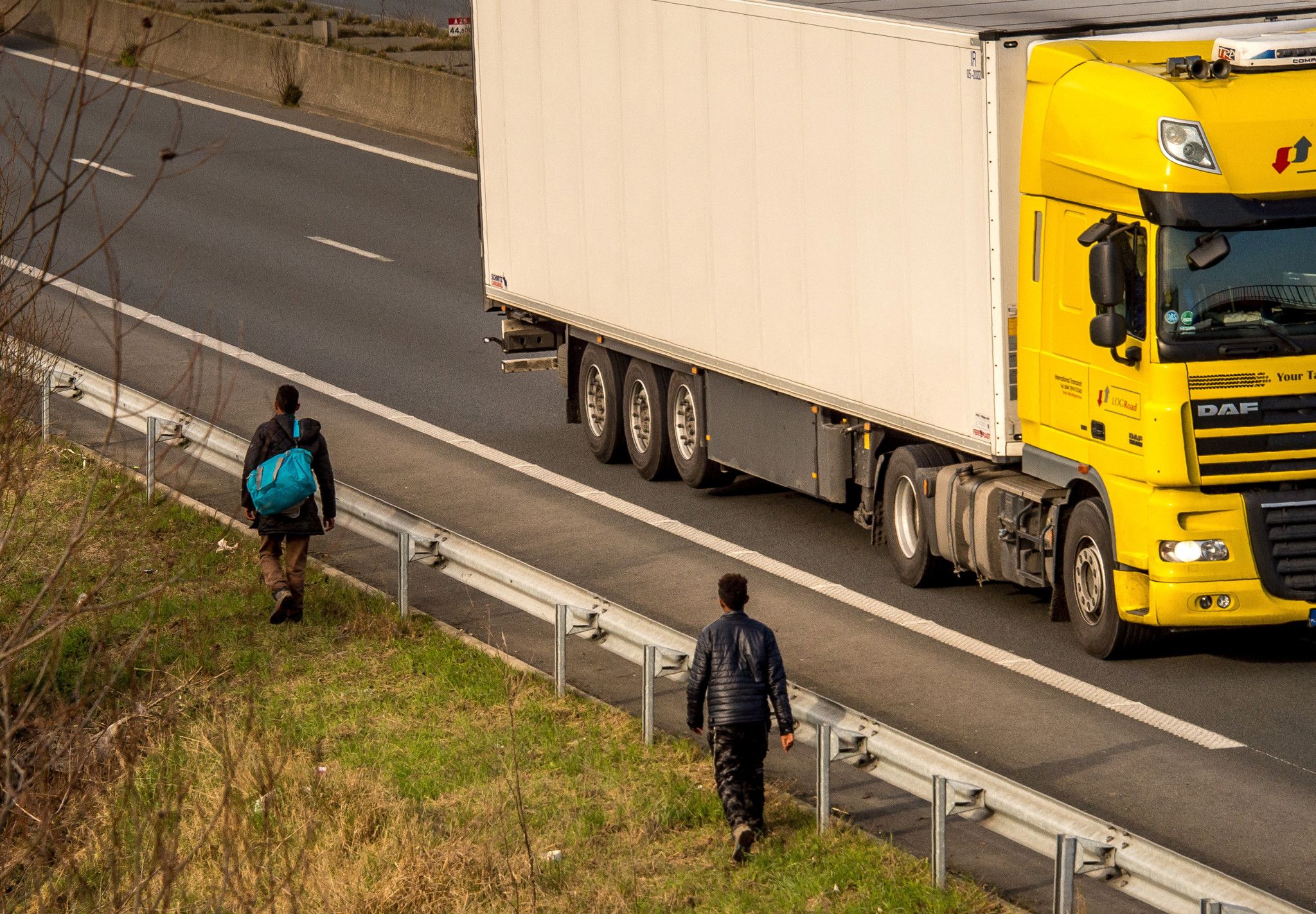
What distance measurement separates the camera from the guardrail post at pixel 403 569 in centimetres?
1342

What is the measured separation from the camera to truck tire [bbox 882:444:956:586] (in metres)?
14.5

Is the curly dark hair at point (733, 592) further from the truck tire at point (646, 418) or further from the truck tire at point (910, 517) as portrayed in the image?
the truck tire at point (646, 418)

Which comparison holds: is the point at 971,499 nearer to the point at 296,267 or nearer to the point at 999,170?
the point at 999,170

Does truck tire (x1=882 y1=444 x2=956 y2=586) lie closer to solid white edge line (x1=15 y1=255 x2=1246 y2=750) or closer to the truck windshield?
solid white edge line (x1=15 y1=255 x2=1246 y2=750)

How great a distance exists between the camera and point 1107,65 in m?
12.6

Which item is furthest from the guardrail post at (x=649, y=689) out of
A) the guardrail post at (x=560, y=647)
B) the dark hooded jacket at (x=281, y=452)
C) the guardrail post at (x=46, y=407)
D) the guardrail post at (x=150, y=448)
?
the guardrail post at (x=46, y=407)

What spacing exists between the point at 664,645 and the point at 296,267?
16.6m

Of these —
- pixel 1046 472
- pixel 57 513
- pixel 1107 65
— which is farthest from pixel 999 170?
pixel 57 513

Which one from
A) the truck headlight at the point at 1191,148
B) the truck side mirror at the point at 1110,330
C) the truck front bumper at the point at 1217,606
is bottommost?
the truck front bumper at the point at 1217,606

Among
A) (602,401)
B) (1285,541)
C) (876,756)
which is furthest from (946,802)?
(602,401)

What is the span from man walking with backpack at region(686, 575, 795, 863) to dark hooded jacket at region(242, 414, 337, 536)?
4329 mm

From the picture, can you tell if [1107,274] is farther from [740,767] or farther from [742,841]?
[742,841]

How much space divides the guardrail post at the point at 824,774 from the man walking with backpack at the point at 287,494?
4634 millimetres

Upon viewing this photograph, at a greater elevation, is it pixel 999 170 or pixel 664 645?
pixel 999 170
